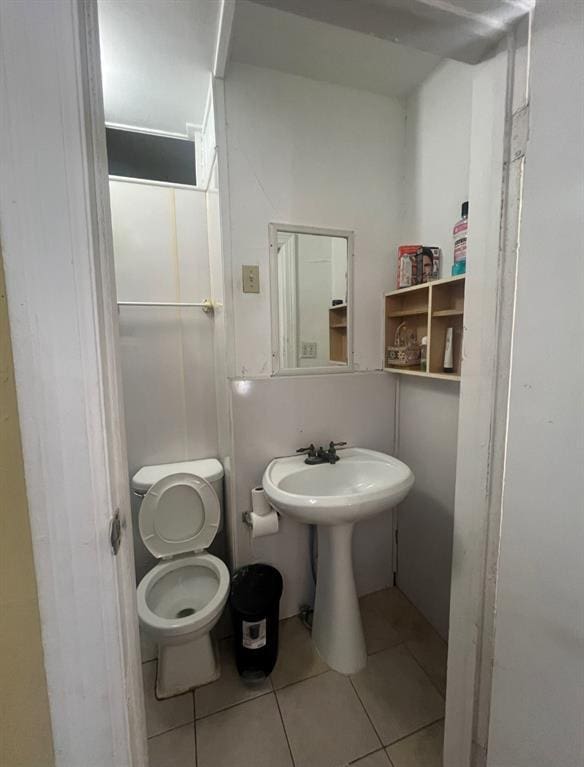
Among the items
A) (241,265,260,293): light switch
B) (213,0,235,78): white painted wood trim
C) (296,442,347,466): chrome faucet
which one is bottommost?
(296,442,347,466): chrome faucet

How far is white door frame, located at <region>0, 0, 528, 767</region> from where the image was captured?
1.26 ft

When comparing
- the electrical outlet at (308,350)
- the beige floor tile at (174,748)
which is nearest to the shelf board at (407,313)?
the electrical outlet at (308,350)

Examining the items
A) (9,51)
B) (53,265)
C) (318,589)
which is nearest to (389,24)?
(9,51)

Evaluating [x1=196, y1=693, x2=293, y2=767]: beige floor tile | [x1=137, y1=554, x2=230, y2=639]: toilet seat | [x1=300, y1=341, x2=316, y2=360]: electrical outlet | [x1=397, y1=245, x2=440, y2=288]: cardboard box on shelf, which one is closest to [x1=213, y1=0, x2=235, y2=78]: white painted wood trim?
[x1=397, y1=245, x2=440, y2=288]: cardboard box on shelf

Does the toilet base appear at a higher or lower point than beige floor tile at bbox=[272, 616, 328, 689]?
higher

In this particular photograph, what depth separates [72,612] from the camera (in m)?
0.45

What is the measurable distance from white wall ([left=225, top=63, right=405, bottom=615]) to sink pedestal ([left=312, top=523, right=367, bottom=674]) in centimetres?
23

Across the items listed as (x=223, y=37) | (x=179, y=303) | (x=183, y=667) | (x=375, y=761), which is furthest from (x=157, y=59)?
(x=375, y=761)

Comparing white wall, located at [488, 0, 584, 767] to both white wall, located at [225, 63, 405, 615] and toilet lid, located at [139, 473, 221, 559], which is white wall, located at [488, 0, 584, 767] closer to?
white wall, located at [225, 63, 405, 615]

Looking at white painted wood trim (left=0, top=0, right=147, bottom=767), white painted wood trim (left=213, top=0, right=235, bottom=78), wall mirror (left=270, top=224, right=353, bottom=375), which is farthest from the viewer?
wall mirror (left=270, top=224, right=353, bottom=375)

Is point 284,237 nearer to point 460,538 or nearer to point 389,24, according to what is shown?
point 389,24

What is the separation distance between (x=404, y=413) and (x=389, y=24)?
137 cm

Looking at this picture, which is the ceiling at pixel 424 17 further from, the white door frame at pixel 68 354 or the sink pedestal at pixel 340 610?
the sink pedestal at pixel 340 610

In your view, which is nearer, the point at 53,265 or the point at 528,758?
the point at 53,265
